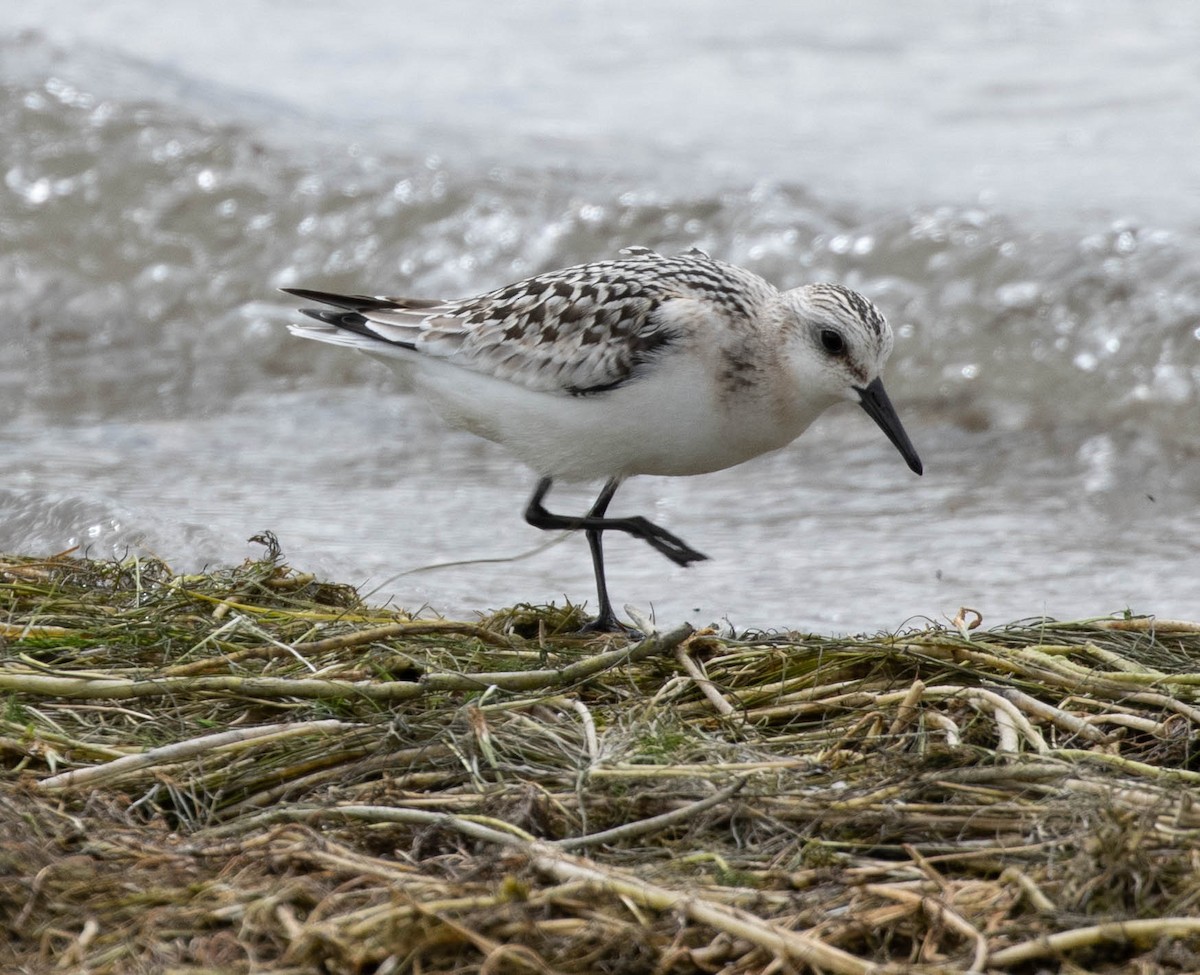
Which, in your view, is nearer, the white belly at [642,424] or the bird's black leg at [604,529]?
the white belly at [642,424]

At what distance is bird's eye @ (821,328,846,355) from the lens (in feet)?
16.7

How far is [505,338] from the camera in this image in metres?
5.50

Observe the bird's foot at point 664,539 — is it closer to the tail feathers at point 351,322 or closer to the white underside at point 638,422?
the white underside at point 638,422

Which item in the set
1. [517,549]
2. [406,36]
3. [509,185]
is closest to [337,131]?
[509,185]

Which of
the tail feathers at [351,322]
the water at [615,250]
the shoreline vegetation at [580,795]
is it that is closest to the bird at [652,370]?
the tail feathers at [351,322]

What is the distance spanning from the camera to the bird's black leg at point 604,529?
17.0 feet

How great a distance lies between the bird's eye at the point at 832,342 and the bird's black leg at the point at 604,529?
767 millimetres

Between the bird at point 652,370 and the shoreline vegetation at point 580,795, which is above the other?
the bird at point 652,370

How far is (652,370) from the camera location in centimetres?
506

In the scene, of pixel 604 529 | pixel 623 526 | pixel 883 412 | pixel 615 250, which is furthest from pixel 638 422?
pixel 615 250

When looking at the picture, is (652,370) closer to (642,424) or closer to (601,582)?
(642,424)

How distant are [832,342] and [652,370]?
1.89 feet

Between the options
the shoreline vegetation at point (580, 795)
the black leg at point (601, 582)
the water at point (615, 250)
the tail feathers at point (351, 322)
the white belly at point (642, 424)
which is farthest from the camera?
the water at point (615, 250)

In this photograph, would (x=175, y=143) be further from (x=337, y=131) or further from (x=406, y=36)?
(x=406, y=36)
